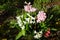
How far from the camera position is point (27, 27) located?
16.3 feet

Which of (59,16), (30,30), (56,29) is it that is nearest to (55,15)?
(59,16)

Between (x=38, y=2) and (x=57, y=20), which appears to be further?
(x=38, y=2)

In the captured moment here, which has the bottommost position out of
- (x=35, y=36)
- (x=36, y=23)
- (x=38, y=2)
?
(x=35, y=36)

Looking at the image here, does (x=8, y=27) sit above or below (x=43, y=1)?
below

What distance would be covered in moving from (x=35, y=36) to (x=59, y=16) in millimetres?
916

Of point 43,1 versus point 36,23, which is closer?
point 36,23

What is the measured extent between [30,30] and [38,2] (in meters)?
1.17

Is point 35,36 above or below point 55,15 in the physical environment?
below

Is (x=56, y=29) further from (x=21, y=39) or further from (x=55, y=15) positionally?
(x=21, y=39)

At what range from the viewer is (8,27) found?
210 inches

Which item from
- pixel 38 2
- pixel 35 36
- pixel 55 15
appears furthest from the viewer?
pixel 38 2

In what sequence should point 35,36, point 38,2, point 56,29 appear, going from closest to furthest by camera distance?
point 35,36
point 56,29
point 38,2

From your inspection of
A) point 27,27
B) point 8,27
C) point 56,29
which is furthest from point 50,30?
point 8,27

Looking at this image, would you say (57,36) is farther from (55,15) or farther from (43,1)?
(43,1)
